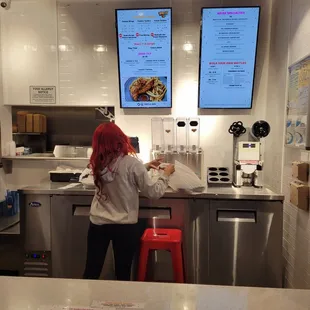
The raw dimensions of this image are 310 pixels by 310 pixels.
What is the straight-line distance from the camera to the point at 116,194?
2256 millimetres

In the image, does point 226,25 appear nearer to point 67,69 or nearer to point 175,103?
point 175,103

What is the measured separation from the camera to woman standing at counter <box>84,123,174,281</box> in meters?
2.21

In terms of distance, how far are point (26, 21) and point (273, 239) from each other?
323cm

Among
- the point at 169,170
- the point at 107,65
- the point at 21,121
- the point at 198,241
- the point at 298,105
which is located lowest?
the point at 198,241

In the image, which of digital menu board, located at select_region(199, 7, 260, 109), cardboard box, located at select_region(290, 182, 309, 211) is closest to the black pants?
cardboard box, located at select_region(290, 182, 309, 211)

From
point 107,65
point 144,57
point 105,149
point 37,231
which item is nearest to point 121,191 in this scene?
point 105,149

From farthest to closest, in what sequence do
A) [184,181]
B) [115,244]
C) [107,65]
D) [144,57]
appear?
1. [107,65]
2. [144,57]
3. [184,181]
4. [115,244]

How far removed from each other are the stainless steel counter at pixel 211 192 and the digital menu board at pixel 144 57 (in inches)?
42.1

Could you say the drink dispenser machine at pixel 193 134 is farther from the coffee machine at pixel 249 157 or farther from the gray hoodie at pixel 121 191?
the gray hoodie at pixel 121 191

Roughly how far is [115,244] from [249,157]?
4.48 feet

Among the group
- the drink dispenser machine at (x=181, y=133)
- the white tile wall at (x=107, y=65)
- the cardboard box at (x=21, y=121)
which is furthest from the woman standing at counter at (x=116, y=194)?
the cardboard box at (x=21, y=121)

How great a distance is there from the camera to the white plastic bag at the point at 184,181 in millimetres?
2646

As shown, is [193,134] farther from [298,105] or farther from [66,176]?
[66,176]

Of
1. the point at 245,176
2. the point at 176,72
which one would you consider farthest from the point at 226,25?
the point at 245,176
